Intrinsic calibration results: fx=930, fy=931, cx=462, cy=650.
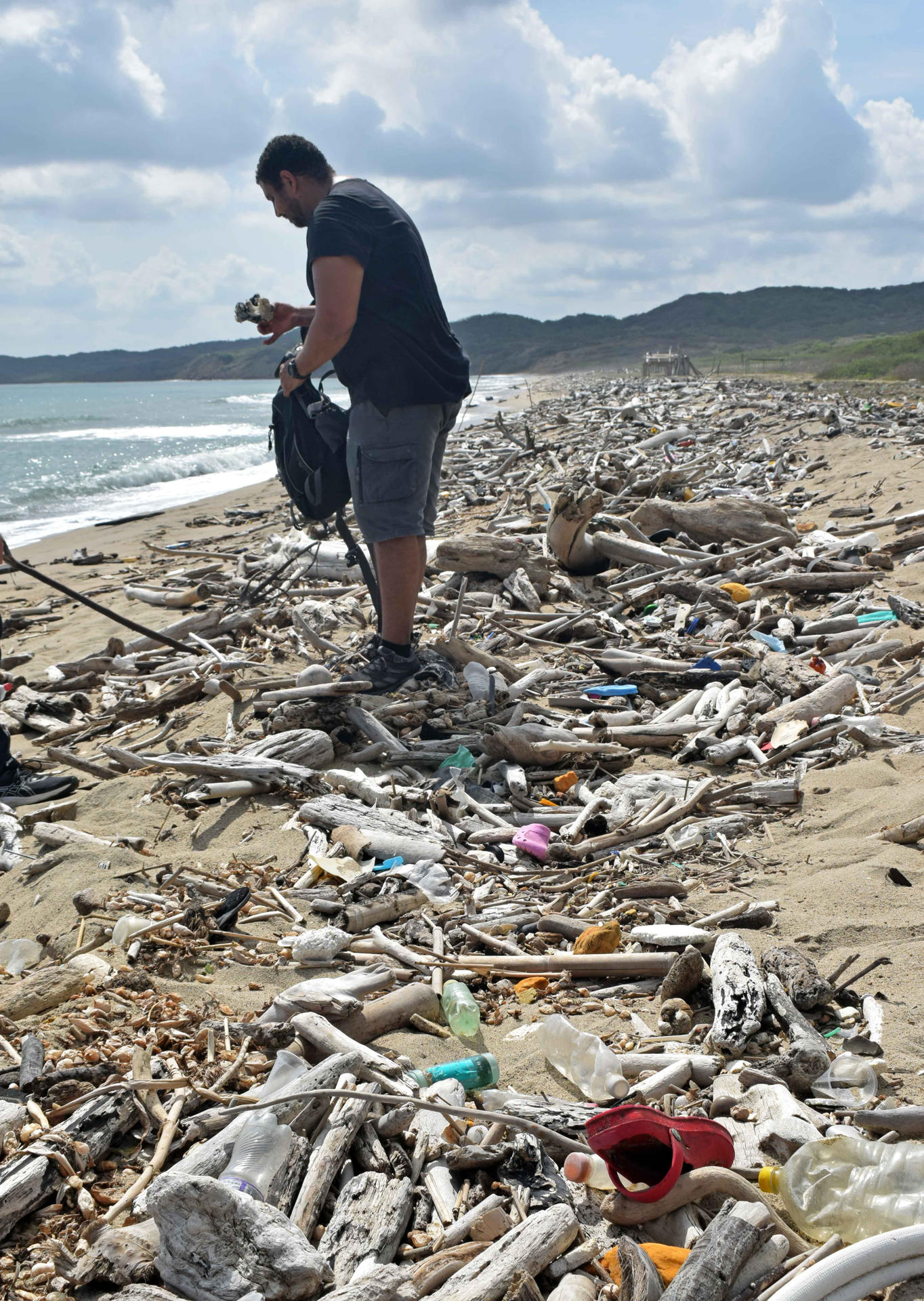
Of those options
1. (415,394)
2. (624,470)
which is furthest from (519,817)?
(624,470)

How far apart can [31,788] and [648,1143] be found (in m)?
3.53

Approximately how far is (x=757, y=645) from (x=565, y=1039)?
3760 millimetres

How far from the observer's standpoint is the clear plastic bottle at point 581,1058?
225 cm

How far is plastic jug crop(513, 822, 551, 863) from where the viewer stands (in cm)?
357

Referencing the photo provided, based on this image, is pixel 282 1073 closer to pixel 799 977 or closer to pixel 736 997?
pixel 736 997

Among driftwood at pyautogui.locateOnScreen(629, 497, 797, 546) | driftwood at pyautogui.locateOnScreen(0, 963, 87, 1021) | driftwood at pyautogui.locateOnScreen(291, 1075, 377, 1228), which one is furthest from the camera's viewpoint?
driftwood at pyautogui.locateOnScreen(629, 497, 797, 546)

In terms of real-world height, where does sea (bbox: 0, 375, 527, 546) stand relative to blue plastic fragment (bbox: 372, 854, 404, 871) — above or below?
above

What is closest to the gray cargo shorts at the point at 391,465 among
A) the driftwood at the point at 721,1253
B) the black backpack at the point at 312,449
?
the black backpack at the point at 312,449

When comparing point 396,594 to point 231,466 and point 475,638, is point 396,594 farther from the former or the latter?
point 231,466

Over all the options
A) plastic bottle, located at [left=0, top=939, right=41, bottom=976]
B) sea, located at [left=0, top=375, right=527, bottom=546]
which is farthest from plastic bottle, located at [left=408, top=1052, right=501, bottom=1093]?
sea, located at [left=0, top=375, right=527, bottom=546]

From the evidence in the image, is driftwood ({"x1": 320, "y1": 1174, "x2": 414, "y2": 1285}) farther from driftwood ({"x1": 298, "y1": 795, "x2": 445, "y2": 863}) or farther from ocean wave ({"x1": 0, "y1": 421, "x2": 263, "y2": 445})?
ocean wave ({"x1": 0, "y1": 421, "x2": 263, "y2": 445})

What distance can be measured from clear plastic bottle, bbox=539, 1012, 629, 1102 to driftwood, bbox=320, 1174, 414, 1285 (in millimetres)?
538

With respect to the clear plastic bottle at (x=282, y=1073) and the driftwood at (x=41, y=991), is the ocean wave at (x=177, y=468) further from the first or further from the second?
the clear plastic bottle at (x=282, y=1073)

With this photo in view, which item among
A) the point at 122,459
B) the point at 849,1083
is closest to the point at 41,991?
the point at 849,1083
